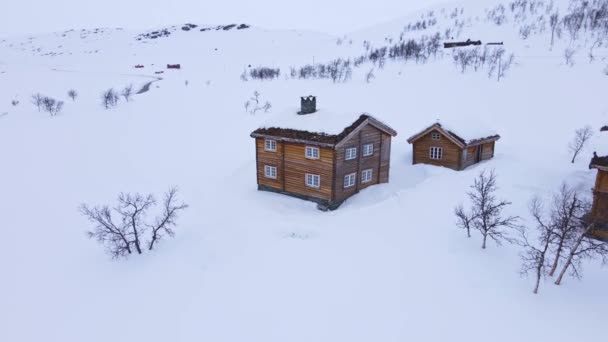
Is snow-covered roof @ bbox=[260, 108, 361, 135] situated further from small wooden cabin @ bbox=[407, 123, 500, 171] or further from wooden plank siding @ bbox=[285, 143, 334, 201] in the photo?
small wooden cabin @ bbox=[407, 123, 500, 171]

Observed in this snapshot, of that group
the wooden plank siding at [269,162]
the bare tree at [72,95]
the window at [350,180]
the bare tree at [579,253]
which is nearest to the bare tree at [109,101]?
the bare tree at [72,95]

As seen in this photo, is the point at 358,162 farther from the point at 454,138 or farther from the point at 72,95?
the point at 72,95

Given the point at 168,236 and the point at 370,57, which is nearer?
the point at 168,236

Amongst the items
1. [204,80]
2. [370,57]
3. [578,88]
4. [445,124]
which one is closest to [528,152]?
[445,124]

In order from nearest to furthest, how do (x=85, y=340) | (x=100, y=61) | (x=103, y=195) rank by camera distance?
1. (x=85, y=340)
2. (x=103, y=195)
3. (x=100, y=61)

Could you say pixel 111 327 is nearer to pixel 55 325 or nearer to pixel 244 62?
pixel 55 325

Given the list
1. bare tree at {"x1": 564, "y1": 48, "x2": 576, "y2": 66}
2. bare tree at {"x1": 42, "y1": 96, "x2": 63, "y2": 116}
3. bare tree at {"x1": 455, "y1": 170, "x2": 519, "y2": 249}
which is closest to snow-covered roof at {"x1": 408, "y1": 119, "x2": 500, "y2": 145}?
bare tree at {"x1": 455, "y1": 170, "x2": 519, "y2": 249}
